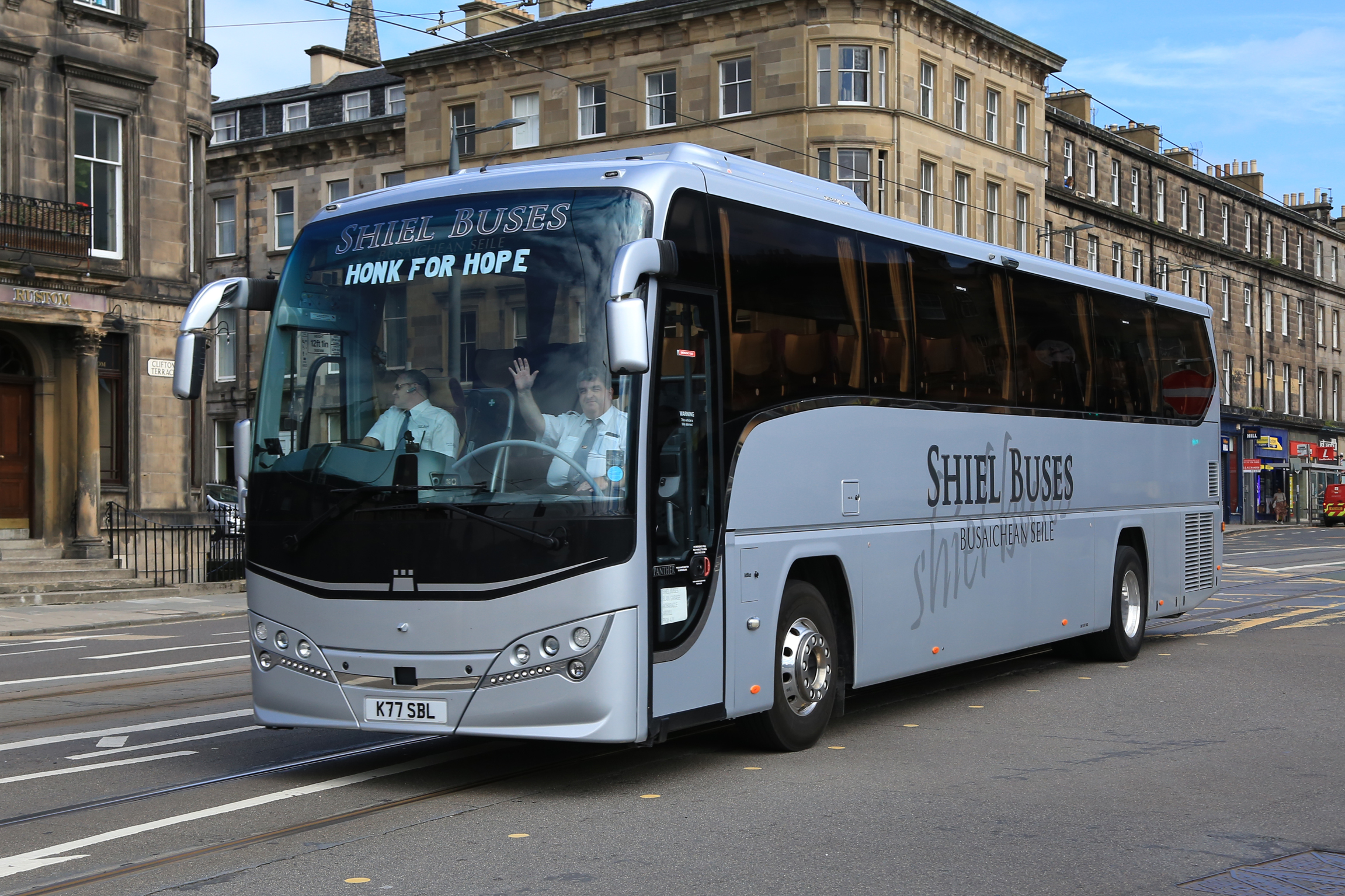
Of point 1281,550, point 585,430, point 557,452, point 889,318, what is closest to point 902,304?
point 889,318

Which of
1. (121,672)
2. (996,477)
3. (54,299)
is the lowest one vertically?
(121,672)

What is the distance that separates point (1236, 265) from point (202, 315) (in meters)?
67.0

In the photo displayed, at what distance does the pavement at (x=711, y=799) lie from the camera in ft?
20.3

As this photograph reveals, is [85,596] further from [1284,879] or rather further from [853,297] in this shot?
[1284,879]

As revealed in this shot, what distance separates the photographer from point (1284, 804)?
7645 millimetres

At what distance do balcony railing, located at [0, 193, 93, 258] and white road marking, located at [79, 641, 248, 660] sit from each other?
36.2 ft

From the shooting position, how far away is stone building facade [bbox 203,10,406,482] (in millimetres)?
53438

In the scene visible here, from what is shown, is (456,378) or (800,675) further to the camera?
(800,675)

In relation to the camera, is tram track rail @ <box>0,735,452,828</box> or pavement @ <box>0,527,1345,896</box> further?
tram track rail @ <box>0,735,452,828</box>

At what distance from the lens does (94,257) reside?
2766cm

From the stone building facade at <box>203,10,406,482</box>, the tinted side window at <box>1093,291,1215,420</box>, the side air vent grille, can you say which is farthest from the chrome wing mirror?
the stone building facade at <box>203,10,406,482</box>

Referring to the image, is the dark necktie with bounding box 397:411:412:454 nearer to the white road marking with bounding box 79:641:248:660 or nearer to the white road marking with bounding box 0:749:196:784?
the white road marking with bounding box 0:749:196:784

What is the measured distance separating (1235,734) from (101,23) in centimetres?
2438

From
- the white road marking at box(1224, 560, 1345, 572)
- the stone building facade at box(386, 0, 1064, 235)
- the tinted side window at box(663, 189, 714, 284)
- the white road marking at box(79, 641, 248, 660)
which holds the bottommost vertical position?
the white road marking at box(1224, 560, 1345, 572)
